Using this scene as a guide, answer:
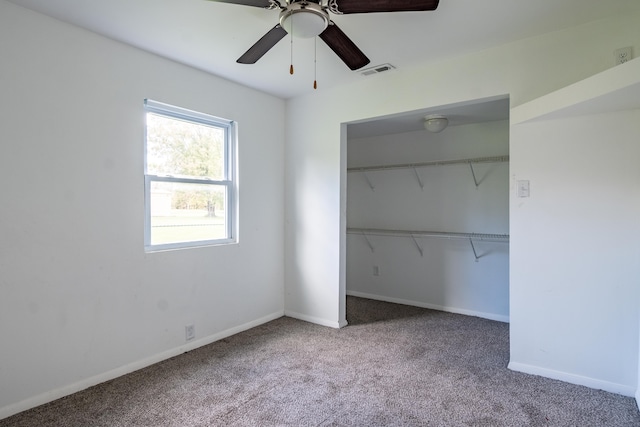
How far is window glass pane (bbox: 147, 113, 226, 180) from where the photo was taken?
9.37 feet

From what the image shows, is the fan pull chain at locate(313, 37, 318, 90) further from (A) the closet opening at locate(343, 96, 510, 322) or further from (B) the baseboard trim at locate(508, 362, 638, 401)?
(B) the baseboard trim at locate(508, 362, 638, 401)

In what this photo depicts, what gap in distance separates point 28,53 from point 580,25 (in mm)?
3570

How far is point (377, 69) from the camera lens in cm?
309

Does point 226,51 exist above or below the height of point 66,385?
above

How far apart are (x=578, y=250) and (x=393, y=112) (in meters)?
1.82

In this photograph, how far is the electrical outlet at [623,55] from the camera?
222 centimetres

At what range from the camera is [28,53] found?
2148 millimetres

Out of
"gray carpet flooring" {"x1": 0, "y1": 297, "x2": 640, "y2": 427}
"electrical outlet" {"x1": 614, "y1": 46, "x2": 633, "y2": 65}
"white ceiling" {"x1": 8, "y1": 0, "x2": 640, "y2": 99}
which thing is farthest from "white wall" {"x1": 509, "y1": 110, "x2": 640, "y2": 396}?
"white ceiling" {"x1": 8, "y1": 0, "x2": 640, "y2": 99}

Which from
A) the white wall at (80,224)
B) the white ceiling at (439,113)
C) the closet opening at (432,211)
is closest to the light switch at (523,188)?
the white ceiling at (439,113)

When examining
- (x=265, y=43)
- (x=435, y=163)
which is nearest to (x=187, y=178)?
(x=265, y=43)

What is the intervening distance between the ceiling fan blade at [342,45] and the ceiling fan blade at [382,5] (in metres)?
0.13

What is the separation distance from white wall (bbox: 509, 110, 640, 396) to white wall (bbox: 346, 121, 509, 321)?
54.9 inches

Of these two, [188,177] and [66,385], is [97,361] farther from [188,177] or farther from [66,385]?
[188,177]

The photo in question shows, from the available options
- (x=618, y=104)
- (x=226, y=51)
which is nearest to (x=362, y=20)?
(x=226, y=51)
